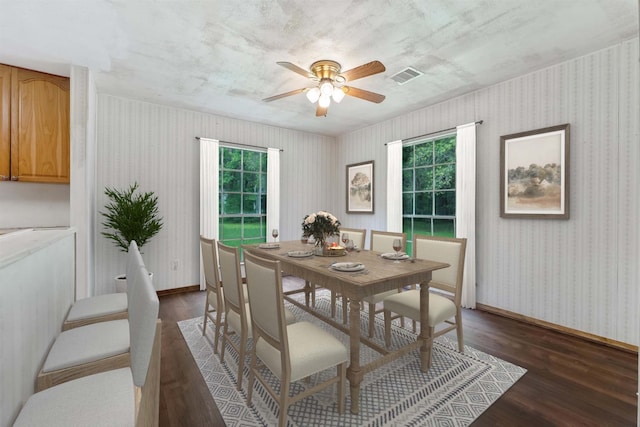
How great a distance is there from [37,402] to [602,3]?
4024 mm

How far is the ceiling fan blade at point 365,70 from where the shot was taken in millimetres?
2164

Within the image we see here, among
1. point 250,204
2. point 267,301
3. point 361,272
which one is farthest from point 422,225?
point 267,301

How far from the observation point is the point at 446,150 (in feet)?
13.1

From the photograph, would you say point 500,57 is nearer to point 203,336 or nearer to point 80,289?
point 203,336

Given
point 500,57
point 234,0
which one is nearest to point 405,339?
point 500,57

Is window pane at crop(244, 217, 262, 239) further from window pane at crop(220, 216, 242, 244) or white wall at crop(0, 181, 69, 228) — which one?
white wall at crop(0, 181, 69, 228)

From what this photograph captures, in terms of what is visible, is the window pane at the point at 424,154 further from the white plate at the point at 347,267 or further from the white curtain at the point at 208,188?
the white curtain at the point at 208,188

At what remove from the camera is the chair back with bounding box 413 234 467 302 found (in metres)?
2.36

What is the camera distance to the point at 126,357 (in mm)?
1510

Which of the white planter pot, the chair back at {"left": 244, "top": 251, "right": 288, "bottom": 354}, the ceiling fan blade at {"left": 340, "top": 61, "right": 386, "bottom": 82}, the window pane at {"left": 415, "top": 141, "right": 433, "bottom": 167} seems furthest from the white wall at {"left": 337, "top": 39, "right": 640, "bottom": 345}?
the white planter pot

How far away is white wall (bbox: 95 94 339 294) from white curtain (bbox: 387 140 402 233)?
6.53 ft

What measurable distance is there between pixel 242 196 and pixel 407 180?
2.81 meters

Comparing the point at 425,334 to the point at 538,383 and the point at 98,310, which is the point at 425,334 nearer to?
the point at 538,383

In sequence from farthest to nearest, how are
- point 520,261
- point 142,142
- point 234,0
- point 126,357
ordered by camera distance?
point 142,142 → point 520,261 → point 234,0 → point 126,357
